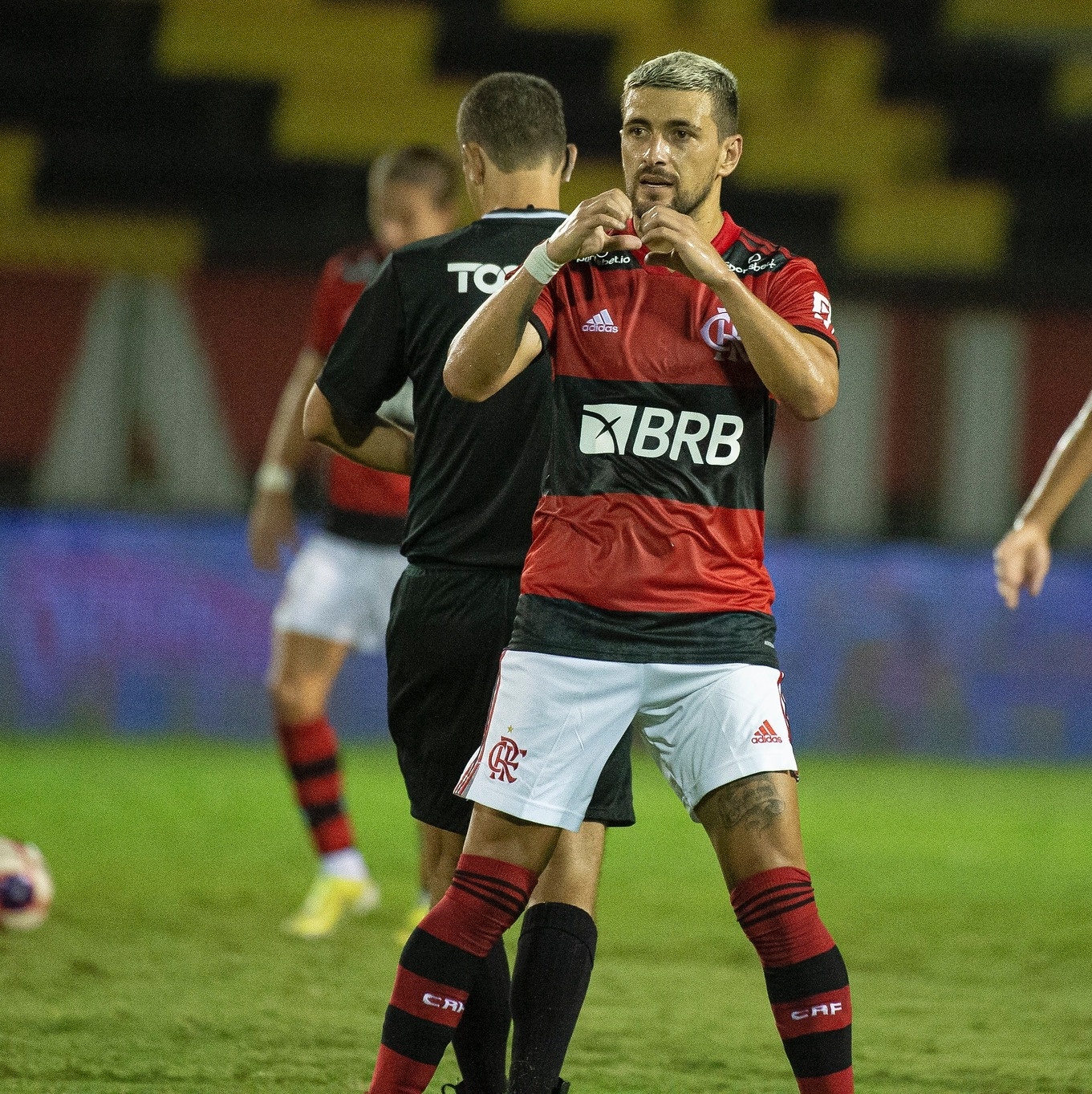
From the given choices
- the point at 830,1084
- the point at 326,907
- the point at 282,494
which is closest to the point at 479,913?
the point at 830,1084

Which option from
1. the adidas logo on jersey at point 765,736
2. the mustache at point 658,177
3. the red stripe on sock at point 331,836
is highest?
the mustache at point 658,177

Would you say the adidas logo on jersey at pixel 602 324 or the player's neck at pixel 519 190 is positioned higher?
the player's neck at pixel 519 190

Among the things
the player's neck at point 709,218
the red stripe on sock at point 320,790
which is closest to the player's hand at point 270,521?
the red stripe on sock at point 320,790

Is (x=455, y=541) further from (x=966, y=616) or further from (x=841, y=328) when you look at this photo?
(x=841, y=328)

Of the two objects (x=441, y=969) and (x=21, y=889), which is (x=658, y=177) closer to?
(x=441, y=969)

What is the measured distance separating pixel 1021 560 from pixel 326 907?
2559 millimetres

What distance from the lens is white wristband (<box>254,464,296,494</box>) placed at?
207 inches

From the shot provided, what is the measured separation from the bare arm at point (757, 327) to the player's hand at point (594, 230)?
45mm

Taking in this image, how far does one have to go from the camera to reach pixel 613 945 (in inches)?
191

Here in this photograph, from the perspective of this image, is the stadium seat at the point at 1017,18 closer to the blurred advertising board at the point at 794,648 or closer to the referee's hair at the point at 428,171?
the blurred advertising board at the point at 794,648

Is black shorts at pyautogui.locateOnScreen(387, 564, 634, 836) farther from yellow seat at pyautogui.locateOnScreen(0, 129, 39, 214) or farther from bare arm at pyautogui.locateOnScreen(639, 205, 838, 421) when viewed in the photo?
yellow seat at pyautogui.locateOnScreen(0, 129, 39, 214)

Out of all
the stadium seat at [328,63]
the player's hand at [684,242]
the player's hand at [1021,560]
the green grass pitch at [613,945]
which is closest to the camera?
the player's hand at [684,242]

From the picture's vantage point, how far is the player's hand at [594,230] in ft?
8.62

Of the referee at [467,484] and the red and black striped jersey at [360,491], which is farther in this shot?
the red and black striped jersey at [360,491]
